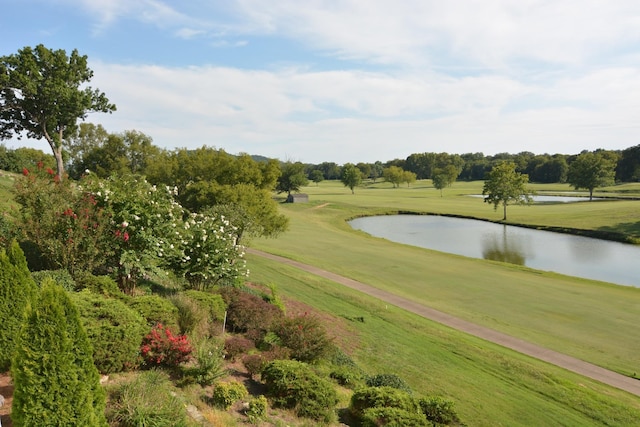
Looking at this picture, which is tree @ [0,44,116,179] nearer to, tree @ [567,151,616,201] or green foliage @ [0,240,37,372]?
green foliage @ [0,240,37,372]

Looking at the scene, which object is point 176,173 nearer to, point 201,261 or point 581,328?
point 201,261

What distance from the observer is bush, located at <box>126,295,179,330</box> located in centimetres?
981

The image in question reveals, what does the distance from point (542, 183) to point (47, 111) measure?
15713 cm

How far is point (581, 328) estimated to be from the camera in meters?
20.4

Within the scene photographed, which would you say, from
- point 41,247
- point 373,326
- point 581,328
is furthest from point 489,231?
point 41,247

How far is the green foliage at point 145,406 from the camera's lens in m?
6.33

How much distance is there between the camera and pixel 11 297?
25.3ft

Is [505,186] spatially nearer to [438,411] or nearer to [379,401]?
[438,411]

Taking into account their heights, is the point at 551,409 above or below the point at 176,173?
below

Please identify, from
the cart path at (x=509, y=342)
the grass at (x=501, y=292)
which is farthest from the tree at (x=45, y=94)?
the cart path at (x=509, y=342)

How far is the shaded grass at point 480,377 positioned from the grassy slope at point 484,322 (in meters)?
0.04

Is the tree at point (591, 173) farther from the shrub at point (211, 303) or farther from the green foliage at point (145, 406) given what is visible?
the green foliage at point (145, 406)

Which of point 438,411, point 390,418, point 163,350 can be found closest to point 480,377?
point 438,411

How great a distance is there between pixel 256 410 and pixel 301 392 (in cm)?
116
